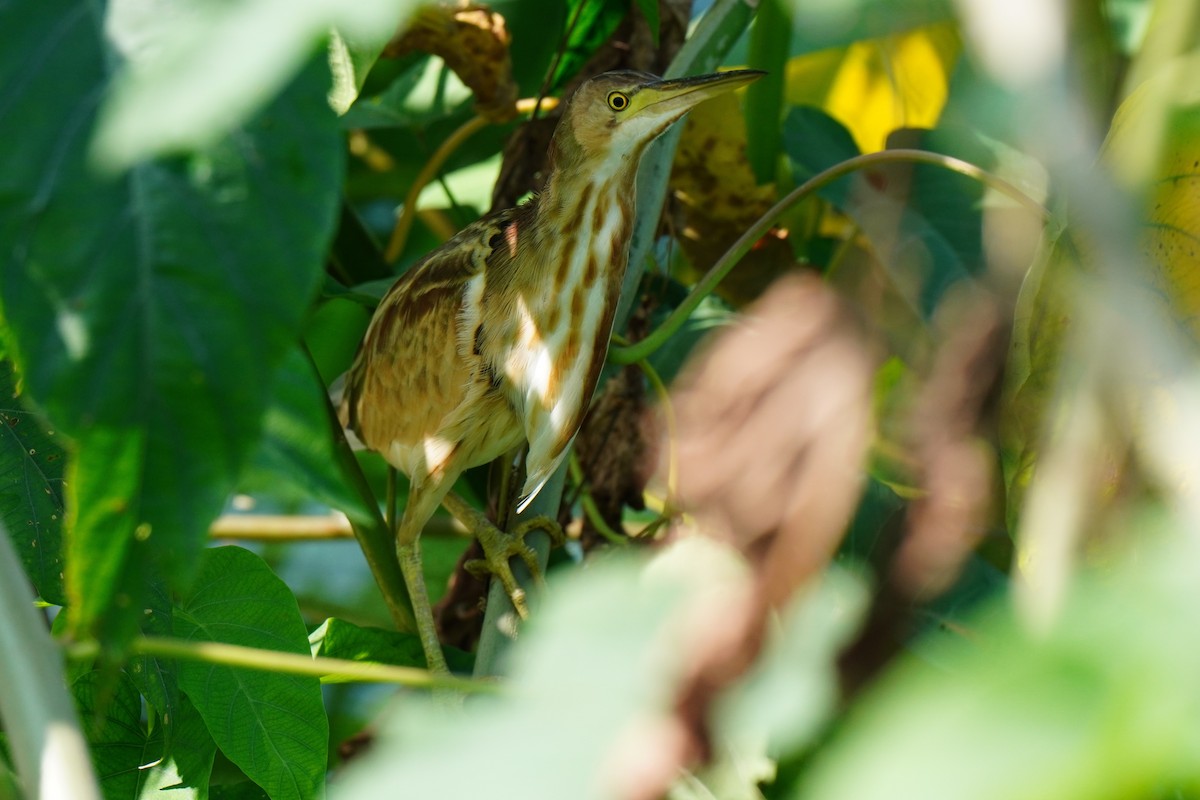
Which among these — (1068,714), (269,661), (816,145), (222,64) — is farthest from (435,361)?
(1068,714)

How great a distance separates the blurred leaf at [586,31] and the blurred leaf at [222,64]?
1046 mm

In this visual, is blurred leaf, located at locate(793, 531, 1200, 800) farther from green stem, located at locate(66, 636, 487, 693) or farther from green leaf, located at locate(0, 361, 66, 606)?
green leaf, located at locate(0, 361, 66, 606)

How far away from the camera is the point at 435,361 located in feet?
3.88

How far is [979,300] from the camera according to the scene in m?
1.25

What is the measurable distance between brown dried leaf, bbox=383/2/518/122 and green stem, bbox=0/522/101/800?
90 cm

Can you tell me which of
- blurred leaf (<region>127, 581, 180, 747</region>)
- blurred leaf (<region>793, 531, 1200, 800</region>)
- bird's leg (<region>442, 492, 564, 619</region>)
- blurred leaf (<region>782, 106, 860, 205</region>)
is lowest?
bird's leg (<region>442, 492, 564, 619</region>)

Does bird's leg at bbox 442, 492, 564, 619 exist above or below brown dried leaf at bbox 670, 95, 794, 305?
below

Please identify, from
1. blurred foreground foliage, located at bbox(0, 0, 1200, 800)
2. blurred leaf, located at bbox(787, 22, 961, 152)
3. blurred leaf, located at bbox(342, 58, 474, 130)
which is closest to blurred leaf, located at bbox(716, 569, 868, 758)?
blurred foreground foliage, located at bbox(0, 0, 1200, 800)

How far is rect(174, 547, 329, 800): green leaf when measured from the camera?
2.75ft

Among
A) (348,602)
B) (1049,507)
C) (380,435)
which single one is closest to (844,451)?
(380,435)

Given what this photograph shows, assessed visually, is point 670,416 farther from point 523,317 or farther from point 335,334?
point 335,334

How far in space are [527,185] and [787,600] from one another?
72 cm

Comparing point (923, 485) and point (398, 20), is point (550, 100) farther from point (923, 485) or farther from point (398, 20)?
point (398, 20)

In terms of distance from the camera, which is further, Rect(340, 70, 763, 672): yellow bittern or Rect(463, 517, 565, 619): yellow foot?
Rect(340, 70, 763, 672): yellow bittern
